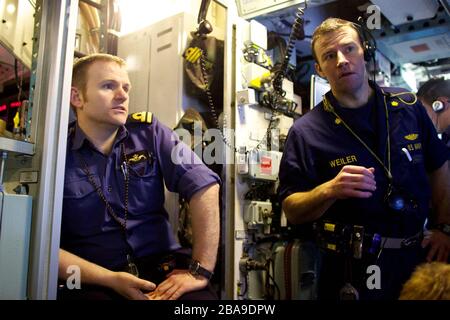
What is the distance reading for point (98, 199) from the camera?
2035mm

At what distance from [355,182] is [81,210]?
145 centimetres

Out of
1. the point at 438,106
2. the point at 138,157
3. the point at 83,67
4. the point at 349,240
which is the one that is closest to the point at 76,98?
the point at 83,67

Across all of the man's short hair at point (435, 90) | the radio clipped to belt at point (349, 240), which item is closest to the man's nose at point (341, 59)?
the radio clipped to belt at point (349, 240)

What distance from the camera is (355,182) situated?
5.89 ft

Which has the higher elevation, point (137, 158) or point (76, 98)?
point (76, 98)

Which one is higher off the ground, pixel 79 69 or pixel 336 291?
pixel 79 69

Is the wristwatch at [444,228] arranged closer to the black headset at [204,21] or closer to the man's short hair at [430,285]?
the man's short hair at [430,285]

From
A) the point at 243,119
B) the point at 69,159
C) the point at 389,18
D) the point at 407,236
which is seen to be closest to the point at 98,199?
the point at 69,159

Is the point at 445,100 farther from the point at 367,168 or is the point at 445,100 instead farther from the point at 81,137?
the point at 81,137

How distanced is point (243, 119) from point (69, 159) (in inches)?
49.5

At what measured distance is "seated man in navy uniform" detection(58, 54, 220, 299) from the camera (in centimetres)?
194

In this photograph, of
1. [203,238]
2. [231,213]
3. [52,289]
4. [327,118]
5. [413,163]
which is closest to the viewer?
[52,289]

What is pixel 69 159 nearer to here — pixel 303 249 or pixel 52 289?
pixel 52 289

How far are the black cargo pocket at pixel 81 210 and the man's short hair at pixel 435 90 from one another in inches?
111
